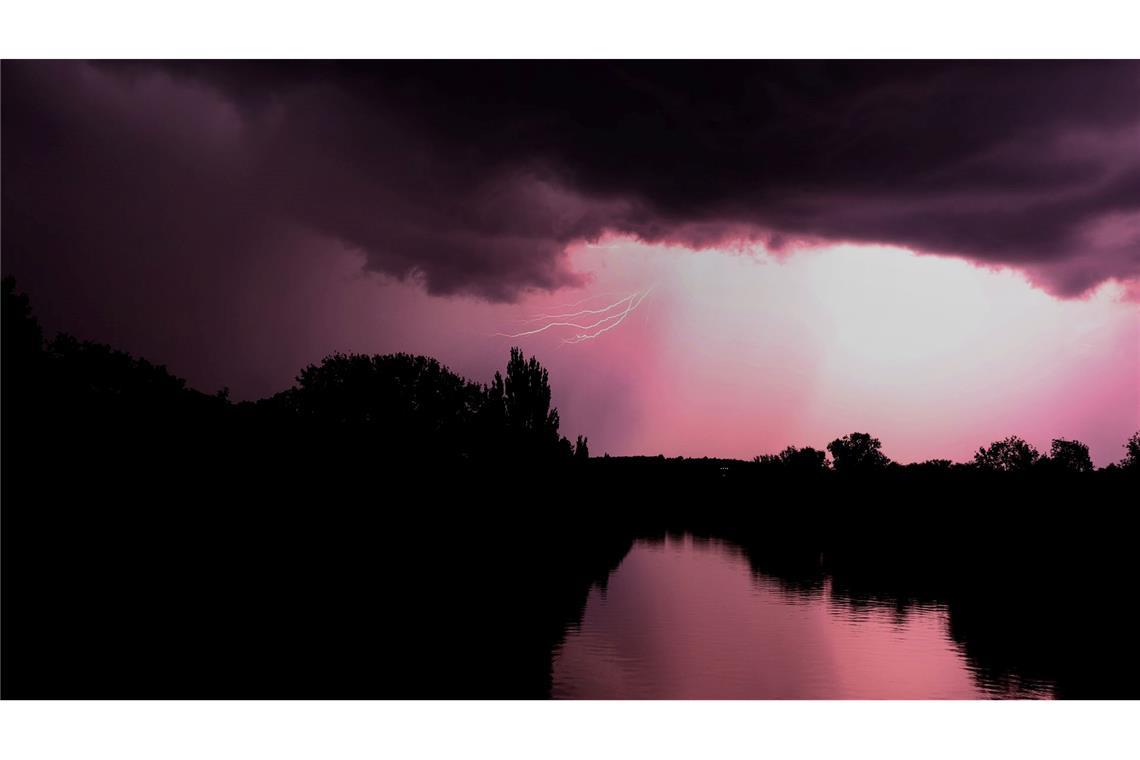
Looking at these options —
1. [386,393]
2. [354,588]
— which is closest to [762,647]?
[354,588]

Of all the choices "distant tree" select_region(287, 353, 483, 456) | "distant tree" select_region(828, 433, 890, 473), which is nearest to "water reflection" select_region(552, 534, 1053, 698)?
"distant tree" select_region(287, 353, 483, 456)

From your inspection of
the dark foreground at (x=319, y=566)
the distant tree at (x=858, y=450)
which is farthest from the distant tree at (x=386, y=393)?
the distant tree at (x=858, y=450)

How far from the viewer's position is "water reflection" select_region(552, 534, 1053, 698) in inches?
655

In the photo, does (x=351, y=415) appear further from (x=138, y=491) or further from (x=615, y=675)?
(x=615, y=675)

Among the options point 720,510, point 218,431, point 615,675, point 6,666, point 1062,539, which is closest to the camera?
point 6,666

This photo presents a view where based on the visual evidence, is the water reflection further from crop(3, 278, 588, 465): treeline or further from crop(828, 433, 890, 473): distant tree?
crop(828, 433, 890, 473): distant tree

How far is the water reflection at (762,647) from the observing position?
16641 millimetres

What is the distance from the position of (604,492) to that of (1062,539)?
3304 centimetres

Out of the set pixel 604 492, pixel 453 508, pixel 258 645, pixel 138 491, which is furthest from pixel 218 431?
pixel 604 492

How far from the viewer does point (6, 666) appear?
15.4 m

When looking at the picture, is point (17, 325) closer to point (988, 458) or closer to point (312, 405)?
point (312, 405)

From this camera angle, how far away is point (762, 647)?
2109cm

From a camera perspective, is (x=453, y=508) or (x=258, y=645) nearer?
A: (x=258, y=645)

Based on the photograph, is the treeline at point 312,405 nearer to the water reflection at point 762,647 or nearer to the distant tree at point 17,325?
the distant tree at point 17,325
